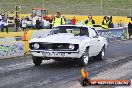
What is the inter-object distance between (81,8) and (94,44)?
38.0 meters

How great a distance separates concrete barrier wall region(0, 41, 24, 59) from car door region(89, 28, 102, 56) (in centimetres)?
405

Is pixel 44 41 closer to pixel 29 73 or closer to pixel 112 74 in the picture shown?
pixel 29 73

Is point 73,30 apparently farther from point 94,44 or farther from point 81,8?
point 81,8

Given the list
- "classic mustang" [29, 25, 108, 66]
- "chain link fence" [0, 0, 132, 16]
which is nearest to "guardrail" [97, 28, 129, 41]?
"classic mustang" [29, 25, 108, 66]

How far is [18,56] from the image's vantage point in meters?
18.5

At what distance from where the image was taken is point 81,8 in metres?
53.0

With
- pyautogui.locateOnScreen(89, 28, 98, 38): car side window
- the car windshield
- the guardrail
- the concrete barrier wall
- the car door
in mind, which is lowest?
the guardrail

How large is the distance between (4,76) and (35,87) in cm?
225

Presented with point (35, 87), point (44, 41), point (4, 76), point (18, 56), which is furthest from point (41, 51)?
point (18, 56)

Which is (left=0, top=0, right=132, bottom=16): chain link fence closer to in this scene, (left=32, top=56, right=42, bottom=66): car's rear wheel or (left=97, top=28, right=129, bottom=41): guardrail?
(left=97, top=28, right=129, bottom=41): guardrail

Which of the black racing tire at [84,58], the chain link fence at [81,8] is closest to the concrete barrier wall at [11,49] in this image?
the black racing tire at [84,58]

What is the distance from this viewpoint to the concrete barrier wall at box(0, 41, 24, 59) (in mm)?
17609

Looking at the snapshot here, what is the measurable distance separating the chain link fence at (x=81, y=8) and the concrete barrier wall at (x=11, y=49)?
32.5 m

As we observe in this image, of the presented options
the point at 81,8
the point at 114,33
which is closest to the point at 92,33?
the point at 114,33
